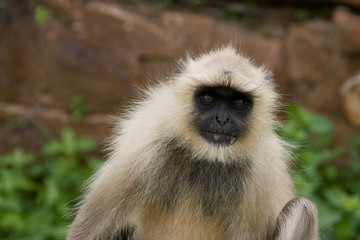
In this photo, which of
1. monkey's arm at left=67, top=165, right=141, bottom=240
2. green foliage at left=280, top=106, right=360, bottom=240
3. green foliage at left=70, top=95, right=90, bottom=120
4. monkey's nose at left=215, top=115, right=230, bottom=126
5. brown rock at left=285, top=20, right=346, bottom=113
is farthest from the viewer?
green foliage at left=70, top=95, right=90, bottom=120

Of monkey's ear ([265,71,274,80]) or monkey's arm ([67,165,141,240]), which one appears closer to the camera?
monkey's arm ([67,165,141,240])

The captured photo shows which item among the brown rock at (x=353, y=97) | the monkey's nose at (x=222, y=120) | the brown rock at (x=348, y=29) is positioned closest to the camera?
the monkey's nose at (x=222, y=120)

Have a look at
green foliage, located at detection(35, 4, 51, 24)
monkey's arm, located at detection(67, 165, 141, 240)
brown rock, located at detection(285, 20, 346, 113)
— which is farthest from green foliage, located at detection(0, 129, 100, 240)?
brown rock, located at detection(285, 20, 346, 113)

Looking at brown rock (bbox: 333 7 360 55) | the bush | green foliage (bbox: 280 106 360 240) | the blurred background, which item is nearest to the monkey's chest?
green foliage (bbox: 280 106 360 240)

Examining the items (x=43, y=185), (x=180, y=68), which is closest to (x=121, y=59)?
(x=43, y=185)

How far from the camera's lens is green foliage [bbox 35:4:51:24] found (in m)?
8.55

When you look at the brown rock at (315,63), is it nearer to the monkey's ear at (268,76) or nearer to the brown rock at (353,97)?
the brown rock at (353,97)

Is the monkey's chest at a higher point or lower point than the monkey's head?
lower

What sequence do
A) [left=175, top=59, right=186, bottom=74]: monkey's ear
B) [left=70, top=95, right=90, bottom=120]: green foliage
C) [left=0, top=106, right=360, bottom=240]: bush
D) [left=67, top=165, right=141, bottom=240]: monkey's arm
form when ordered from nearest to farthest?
[left=67, top=165, right=141, bottom=240]: monkey's arm → [left=175, top=59, right=186, bottom=74]: monkey's ear → [left=0, top=106, right=360, bottom=240]: bush → [left=70, top=95, right=90, bottom=120]: green foliage

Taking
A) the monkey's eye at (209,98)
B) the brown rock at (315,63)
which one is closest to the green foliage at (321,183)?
the brown rock at (315,63)

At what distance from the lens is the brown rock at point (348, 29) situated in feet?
27.5

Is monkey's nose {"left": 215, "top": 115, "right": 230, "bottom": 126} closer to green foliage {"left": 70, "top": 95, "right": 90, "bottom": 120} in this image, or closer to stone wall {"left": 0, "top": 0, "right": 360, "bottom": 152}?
stone wall {"left": 0, "top": 0, "right": 360, "bottom": 152}

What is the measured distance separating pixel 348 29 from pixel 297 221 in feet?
13.6

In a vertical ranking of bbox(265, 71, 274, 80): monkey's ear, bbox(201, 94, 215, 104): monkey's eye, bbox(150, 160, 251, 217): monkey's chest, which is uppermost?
bbox(265, 71, 274, 80): monkey's ear
